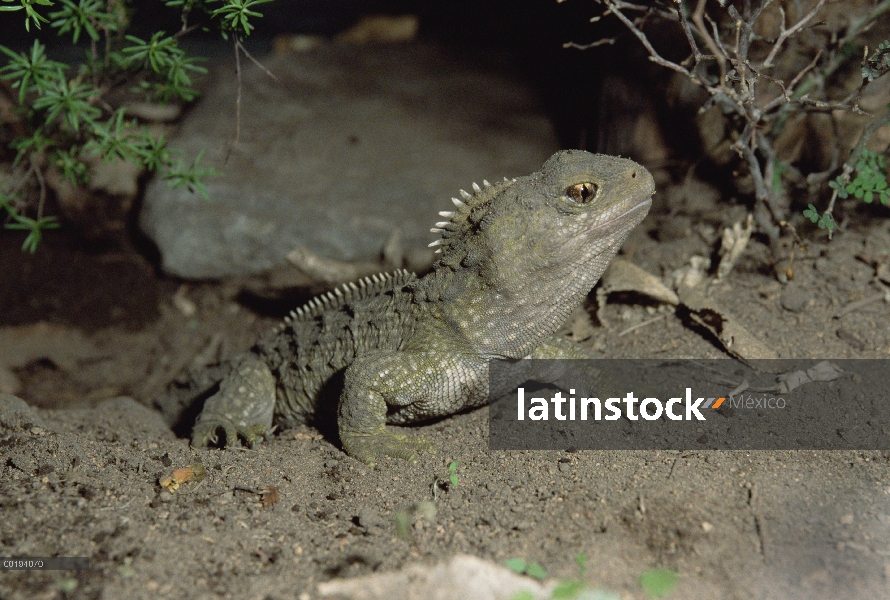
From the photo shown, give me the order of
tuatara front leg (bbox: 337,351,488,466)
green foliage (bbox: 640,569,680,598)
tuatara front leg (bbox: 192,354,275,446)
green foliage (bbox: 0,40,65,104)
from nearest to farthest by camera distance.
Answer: green foliage (bbox: 640,569,680,598)
tuatara front leg (bbox: 337,351,488,466)
green foliage (bbox: 0,40,65,104)
tuatara front leg (bbox: 192,354,275,446)

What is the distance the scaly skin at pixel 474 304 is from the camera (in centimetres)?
391

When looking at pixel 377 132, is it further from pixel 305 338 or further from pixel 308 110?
pixel 305 338

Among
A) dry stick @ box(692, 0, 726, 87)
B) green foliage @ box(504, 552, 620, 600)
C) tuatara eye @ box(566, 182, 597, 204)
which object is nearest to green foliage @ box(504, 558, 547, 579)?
green foliage @ box(504, 552, 620, 600)

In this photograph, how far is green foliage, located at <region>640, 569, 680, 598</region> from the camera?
2633 millimetres

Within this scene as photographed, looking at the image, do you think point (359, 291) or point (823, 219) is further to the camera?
point (359, 291)

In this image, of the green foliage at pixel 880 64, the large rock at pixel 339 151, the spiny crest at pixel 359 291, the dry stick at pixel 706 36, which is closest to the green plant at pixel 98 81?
the spiny crest at pixel 359 291

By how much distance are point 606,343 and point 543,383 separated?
0.66m

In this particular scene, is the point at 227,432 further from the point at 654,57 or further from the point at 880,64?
the point at 880,64

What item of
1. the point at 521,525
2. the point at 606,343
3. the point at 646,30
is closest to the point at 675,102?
the point at 646,30

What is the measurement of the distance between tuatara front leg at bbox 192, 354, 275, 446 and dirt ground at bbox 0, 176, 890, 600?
35cm

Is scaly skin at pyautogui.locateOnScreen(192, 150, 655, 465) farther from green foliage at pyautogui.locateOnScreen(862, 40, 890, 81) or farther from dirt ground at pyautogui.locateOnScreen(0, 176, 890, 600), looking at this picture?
green foliage at pyautogui.locateOnScreen(862, 40, 890, 81)

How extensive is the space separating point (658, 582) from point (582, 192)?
7.23 ft

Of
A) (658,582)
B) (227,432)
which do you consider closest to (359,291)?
(227,432)

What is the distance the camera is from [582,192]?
3.89 metres
